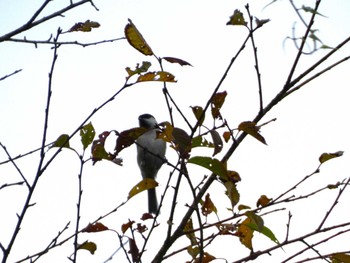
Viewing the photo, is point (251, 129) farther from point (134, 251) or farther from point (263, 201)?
point (134, 251)

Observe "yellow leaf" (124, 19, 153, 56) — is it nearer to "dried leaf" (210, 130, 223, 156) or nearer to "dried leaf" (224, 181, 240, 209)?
"dried leaf" (210, 130, 223, 156)

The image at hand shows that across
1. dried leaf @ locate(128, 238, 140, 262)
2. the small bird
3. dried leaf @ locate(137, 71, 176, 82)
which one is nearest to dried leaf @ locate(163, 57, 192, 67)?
dried leaf @ locate(137, 71, 176, 82)

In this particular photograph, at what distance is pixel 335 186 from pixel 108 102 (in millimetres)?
832

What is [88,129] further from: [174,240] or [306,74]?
[306,74]

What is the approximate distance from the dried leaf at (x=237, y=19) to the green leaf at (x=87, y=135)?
61 centimetres

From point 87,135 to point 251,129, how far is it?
0.61 meters

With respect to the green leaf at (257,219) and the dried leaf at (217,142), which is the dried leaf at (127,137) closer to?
the dried leaf at (217,142)

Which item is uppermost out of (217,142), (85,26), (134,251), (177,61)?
(85,26)

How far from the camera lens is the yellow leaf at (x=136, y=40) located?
1.89m

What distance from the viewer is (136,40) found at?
190 cm

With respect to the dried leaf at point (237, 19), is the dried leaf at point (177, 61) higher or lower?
lower

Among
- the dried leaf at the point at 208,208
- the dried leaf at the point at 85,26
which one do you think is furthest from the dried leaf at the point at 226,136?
the dried leaf at the point at 85,26

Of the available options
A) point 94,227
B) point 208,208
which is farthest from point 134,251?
point 208,208

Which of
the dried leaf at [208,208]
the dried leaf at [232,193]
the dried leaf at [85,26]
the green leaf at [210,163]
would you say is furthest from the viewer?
the dried leaf at [85,26]
